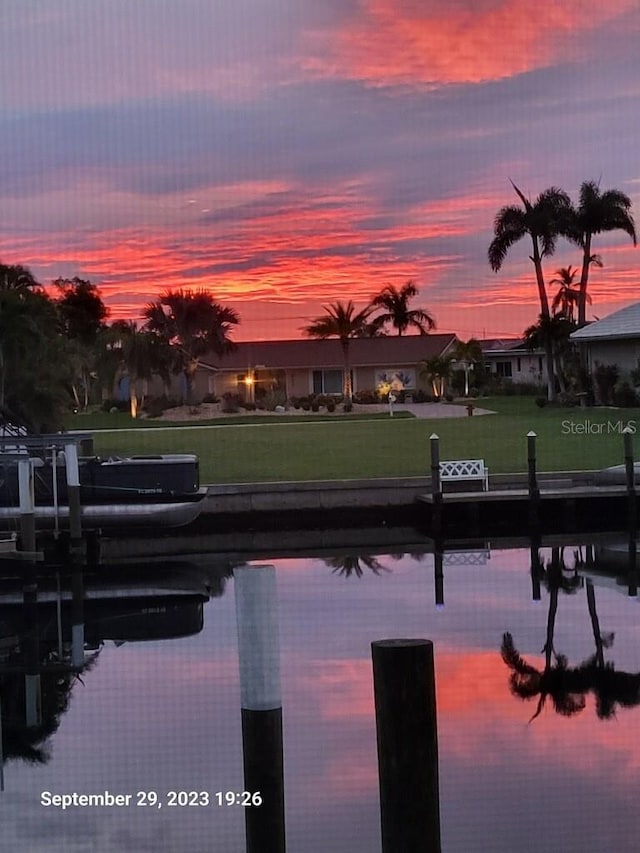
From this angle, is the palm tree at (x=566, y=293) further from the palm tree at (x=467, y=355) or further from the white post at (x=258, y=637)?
the white post at (x=258, y=637)

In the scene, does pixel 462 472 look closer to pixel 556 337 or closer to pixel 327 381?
pixel 556 337

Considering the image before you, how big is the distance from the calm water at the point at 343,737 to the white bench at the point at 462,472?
6.67 metres

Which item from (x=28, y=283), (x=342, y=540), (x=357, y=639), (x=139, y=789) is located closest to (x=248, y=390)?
(x=28, y=283)

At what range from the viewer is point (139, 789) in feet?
30.0

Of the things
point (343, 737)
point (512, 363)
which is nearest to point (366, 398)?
point (512, 363)

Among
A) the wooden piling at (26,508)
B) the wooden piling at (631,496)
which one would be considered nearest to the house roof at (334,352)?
the wooden piling at (631,496)

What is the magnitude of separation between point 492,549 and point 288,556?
11.9 ft

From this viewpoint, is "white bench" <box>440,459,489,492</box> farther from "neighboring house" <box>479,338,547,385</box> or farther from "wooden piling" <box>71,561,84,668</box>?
"neighboring house" <box>479,338,547,385</box>

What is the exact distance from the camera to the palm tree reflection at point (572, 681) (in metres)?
10.8

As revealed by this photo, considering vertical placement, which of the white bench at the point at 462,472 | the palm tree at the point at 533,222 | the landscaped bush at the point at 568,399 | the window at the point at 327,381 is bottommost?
the white bench at the point at 462,472

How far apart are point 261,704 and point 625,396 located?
4164 centimetres

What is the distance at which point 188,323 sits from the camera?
6756 centimetres

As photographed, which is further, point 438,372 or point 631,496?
point 438,372

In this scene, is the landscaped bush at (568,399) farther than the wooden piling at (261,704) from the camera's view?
Yes
